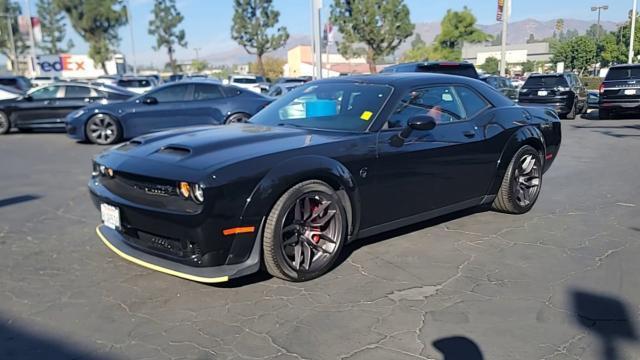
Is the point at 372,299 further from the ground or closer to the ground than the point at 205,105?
closer to the ground

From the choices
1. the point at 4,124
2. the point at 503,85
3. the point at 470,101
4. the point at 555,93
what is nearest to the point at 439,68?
the point at 470,101

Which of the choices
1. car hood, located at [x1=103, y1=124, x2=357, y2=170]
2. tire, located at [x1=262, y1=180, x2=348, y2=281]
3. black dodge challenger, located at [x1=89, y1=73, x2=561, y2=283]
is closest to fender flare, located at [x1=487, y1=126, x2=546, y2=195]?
black dodge challenger, located at [x1=89, y1=73, x2=561, y2=283]

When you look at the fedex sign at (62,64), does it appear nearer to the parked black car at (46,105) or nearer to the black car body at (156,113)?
the parked black car at (46,105)

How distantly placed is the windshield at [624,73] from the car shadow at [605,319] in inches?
561

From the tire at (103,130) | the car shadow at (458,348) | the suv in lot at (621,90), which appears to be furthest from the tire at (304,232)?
the suv in lot at (621,90)

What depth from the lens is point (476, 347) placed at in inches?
113

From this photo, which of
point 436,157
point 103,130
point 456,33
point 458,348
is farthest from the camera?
point 456,33

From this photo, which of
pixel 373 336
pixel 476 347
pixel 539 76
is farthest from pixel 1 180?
pixel 539 76

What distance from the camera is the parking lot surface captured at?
9.51ft

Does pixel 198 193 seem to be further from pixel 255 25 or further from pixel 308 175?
pixel 255 25

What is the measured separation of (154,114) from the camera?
445 inches

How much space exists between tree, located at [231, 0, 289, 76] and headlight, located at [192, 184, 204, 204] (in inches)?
1962

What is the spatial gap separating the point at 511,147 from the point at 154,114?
823cm

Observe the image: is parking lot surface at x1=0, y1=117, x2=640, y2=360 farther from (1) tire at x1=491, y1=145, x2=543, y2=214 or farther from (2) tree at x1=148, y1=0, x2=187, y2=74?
(2) tree at x1=148, y1=0, x2=187, y2=74
